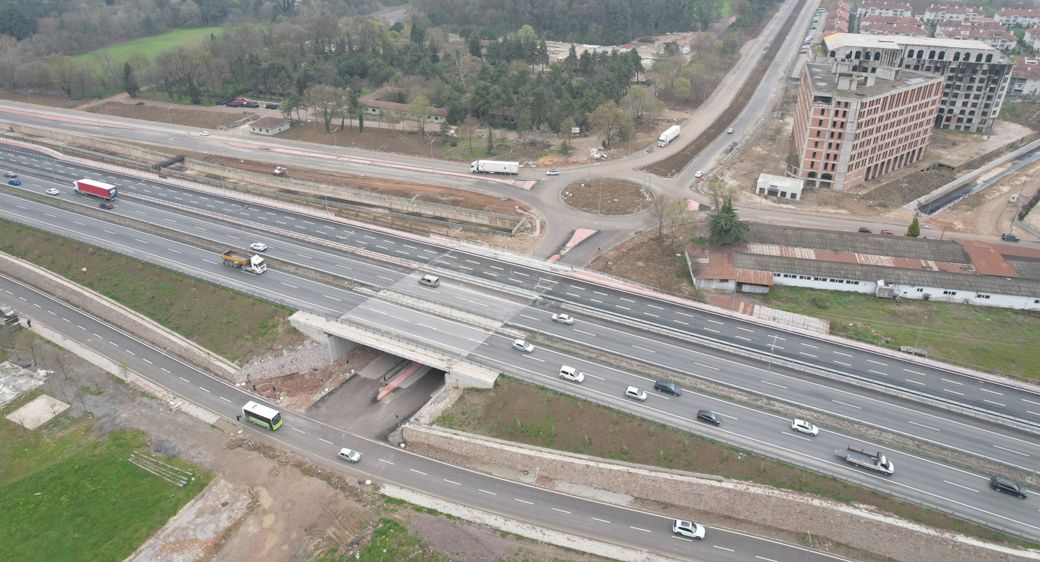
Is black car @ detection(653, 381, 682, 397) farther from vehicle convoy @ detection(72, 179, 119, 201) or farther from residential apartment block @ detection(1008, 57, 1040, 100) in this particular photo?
residential apartment block @ detection(1008, 57, 1040, 100)

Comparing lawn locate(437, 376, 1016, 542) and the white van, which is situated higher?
the white van

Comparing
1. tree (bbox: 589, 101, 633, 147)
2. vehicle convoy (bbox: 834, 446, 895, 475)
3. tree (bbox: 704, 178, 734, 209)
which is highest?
tree (bbox: 589, 101, 633, 147)

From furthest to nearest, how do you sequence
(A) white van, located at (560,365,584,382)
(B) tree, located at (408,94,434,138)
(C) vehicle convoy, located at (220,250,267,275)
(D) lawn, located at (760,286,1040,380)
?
(B) tree, located at (408,94,434,138)
(C) vehicle convoy, located at (220,250,267,275)
(D) lawn, located at (760,286,1040,380)
(A) white van, located at (560,365,584,382)

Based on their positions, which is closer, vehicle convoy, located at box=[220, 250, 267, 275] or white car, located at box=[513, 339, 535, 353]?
white car, located at box=[513, 339, 535, 353]

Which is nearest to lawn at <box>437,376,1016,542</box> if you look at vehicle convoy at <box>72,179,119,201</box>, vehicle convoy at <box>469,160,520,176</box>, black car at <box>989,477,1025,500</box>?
black car at <box>989,477,1025,500</box>

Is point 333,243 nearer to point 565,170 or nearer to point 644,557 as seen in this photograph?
point 565,170

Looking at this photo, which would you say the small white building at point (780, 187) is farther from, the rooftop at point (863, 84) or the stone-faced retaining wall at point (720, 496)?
the stone-faced retaining wall at point (720, 496)

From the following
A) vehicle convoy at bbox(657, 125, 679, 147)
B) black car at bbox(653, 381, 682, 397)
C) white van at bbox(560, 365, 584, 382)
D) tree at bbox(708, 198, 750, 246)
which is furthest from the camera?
vehicle convoy at bbox(657, 125, 679, 147)

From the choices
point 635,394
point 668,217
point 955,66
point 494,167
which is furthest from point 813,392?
point 955,66

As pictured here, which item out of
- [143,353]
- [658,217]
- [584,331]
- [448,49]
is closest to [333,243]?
[143,353]
